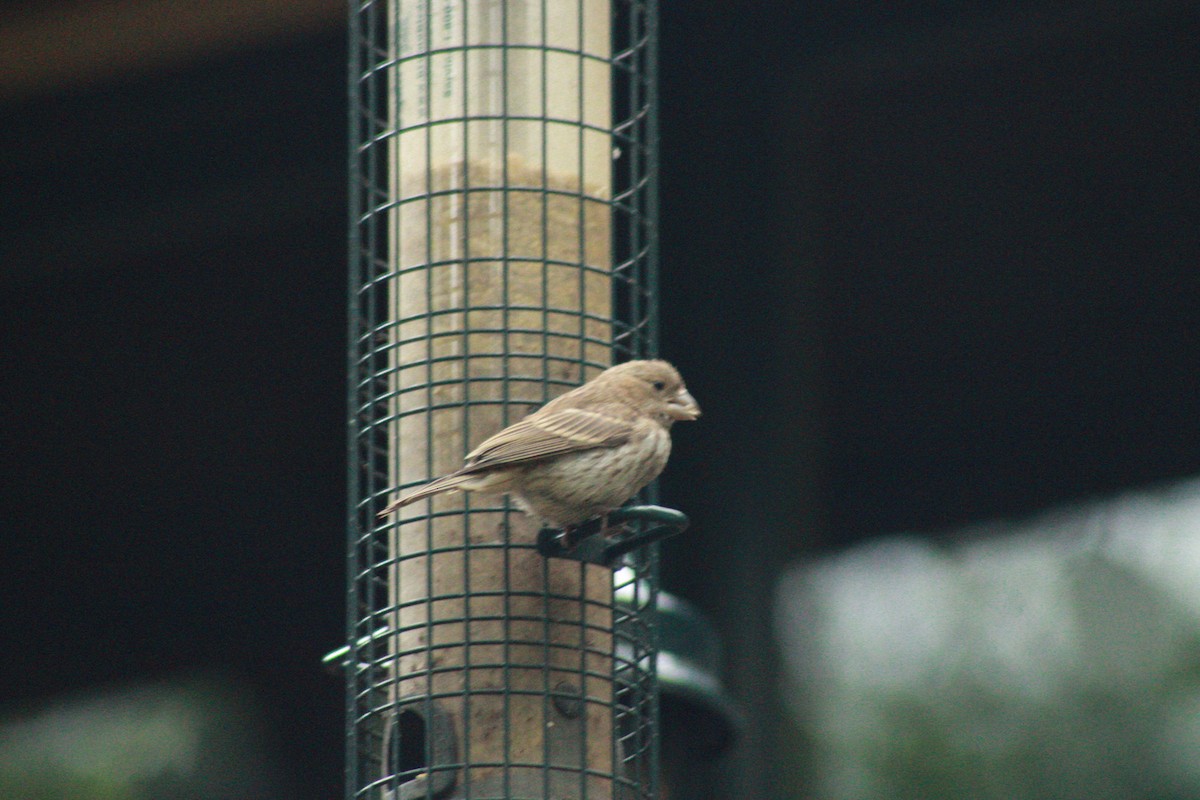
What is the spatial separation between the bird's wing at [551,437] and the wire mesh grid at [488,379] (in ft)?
0.91

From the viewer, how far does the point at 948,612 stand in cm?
1543

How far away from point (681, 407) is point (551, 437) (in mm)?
816

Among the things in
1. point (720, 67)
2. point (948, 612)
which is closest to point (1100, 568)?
point (948, 612)

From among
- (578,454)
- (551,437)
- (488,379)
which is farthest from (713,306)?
(551,437)

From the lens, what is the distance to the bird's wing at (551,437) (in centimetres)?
698

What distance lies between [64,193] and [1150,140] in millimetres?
7589

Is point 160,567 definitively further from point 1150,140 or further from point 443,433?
point 443,433

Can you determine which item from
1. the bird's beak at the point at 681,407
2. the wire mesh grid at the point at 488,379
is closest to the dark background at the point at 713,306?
the wire mesh grid at the point at 488,379

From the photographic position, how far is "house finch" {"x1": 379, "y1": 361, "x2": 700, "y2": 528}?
700 cm

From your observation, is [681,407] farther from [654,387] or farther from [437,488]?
[437,488]

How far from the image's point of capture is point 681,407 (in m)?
7.78

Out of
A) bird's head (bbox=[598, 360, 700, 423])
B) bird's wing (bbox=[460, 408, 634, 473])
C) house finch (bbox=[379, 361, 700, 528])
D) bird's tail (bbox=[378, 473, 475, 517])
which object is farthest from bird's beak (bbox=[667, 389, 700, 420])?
bird's tail (bbox=[378, 473, 475, 517])

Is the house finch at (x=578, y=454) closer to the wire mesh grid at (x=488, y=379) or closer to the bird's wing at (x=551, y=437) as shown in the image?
the bird's wing at (x=551, y=437)

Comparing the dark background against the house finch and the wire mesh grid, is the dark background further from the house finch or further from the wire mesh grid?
the house finch
